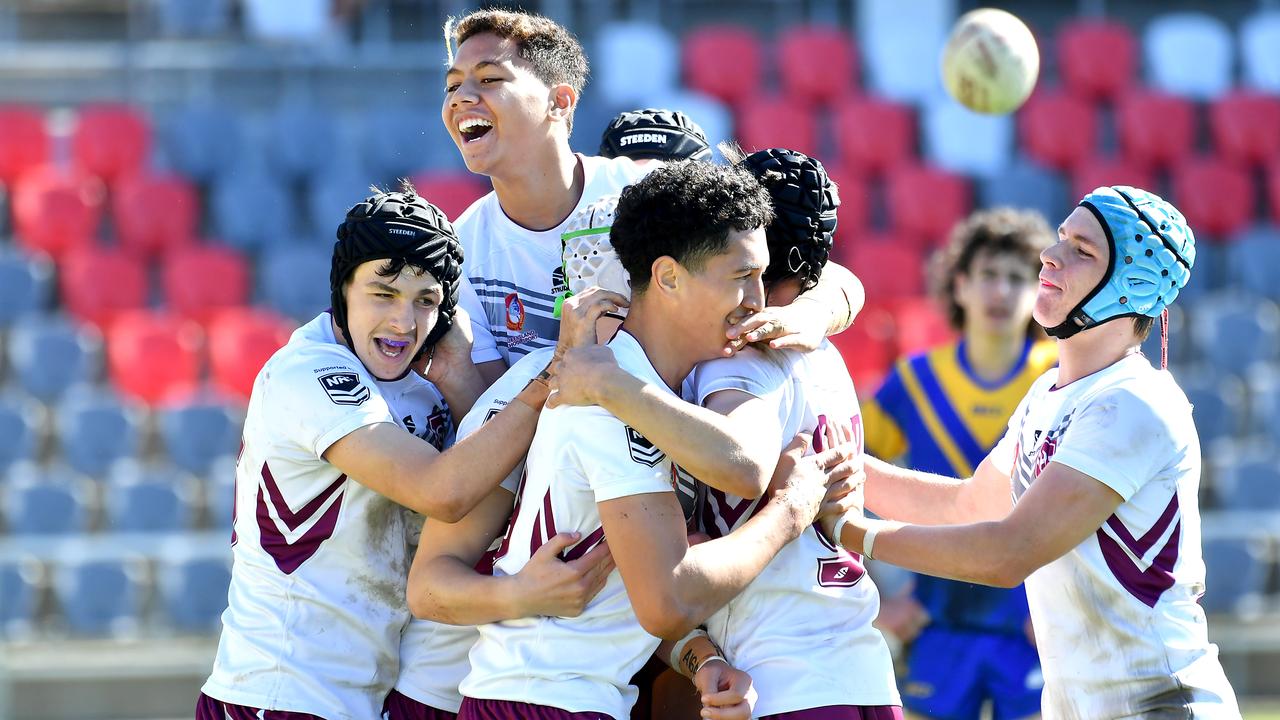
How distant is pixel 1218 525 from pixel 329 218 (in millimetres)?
8025

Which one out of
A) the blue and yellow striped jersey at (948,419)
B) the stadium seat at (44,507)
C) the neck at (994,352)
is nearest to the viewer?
the blue and yellow striped jersey at (948,419)

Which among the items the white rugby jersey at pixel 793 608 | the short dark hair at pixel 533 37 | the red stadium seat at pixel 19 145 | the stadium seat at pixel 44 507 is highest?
the short dark hair at pixel 533 37

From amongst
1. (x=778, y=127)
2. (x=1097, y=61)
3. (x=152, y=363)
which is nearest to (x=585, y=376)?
(x=152, y=363)

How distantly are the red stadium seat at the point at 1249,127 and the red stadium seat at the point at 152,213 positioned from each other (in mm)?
9744

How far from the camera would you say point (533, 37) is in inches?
Result: 197

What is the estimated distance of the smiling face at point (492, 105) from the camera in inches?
191

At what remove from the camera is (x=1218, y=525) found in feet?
30.9

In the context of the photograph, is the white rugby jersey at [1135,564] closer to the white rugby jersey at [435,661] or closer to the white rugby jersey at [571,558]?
the white rugby jersey at [571,558]

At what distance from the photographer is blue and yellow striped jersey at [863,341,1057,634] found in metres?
6.37

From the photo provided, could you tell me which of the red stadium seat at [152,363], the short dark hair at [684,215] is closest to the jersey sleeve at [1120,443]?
the short dark hair at [684,215]

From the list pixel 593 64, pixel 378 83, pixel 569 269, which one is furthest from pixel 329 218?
pixel 569 269

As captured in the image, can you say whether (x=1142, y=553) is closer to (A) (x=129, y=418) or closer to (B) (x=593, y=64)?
(A) (x=129, y=418)

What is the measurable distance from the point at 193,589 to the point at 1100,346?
6.73 metres

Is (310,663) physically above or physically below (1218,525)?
above
